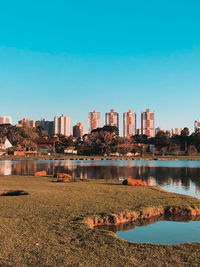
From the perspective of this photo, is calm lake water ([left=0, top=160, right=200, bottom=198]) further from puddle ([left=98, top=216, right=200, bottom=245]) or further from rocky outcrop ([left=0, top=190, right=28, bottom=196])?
rocky outcrop ([left=0, top=190, right=28, bottom=196])

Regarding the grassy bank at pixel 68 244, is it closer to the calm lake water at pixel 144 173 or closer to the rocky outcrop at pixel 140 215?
the rocky outcrop at pixel 140 215

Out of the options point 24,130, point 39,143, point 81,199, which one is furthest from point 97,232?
point 39,143

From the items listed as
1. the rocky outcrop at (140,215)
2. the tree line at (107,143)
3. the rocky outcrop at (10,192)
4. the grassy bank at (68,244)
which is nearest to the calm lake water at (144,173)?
the rocky outcrop at (140,215)

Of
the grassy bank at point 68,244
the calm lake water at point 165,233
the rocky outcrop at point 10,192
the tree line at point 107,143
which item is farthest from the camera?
the tree line at point 107,143

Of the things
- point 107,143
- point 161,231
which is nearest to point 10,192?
point 161,231

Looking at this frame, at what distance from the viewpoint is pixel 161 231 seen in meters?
11.0

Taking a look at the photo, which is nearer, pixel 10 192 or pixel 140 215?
pixel 140 215

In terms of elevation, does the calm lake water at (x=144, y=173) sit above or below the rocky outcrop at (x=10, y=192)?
below

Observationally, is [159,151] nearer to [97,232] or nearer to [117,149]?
[117,149]

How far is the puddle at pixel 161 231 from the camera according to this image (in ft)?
32.9

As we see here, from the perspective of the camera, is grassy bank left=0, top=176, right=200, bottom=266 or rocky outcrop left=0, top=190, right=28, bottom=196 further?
rocky outcrop left=0, top=190, right=28, bottom=196

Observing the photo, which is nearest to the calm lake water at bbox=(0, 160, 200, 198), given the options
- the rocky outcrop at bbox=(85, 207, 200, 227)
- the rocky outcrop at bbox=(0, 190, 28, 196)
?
the rocky outcrop at bbox=(85, 207, 200, 227)

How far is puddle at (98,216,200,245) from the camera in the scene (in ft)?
32.9

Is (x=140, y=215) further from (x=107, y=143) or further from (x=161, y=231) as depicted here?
(x=107, y=143)
